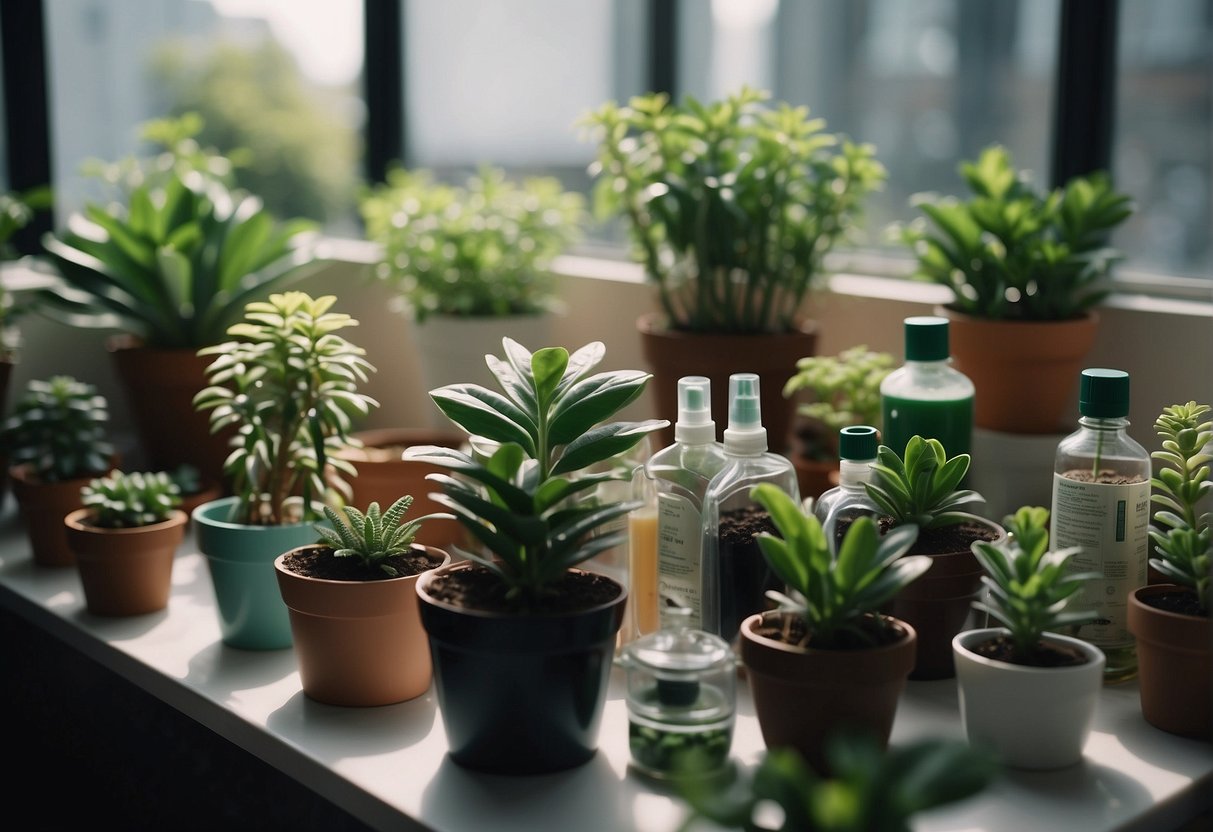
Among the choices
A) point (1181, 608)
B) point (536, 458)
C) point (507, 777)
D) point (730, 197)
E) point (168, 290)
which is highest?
point (730, 197)

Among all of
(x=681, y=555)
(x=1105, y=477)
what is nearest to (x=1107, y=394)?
(x=1105, y=477)

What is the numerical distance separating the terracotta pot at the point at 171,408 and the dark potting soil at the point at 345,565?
1.86ft

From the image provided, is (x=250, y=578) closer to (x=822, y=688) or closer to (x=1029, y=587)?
(x=822, y=688)

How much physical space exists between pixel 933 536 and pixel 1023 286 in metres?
0.35

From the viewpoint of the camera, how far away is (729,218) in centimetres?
139

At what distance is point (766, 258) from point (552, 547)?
608 millimetres

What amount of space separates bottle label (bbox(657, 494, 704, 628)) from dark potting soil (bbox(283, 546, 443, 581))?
0.66ft

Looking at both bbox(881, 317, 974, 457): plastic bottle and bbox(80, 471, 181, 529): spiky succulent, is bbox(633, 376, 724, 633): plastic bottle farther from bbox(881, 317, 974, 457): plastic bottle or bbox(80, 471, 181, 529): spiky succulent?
bbox(80, 471, 181, 529): spiky succulent

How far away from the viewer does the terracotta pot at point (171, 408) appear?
1.60 meters

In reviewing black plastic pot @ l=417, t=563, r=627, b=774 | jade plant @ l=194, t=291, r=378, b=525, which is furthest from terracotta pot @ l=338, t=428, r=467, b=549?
black plastic pot @ l=417, t=563, r=627, b=774

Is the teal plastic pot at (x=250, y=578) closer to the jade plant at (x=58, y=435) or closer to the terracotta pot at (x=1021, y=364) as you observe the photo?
the jade plant at (x=58, y=435)

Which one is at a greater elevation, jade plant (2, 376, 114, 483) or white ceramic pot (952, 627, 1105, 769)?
jade plant (2, 376, 114, 483)

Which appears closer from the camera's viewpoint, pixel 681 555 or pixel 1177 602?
pixel 1177 602

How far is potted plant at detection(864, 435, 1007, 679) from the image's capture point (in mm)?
1028
